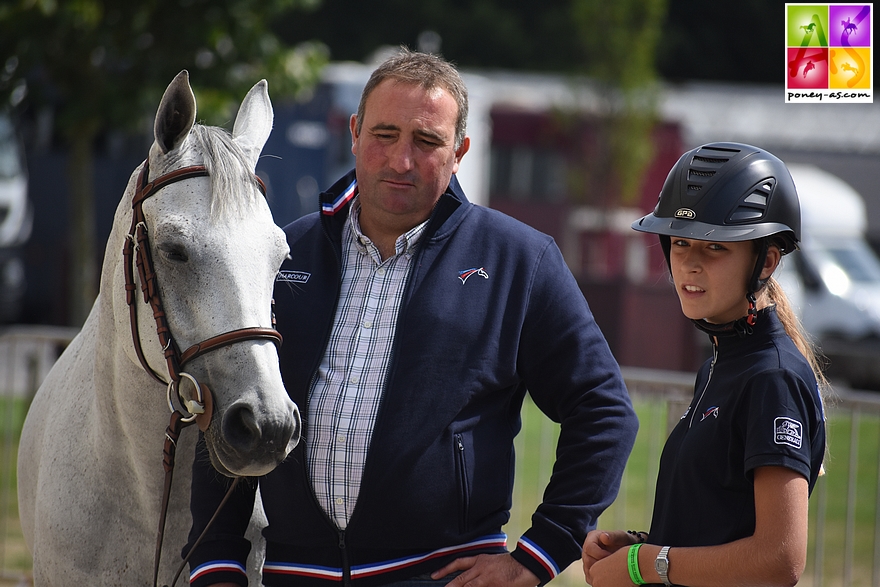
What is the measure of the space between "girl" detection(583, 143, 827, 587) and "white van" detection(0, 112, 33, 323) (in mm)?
12184

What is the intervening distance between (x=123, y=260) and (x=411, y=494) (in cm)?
91

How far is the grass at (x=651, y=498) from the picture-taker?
506 cm

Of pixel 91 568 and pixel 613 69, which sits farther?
pixel 613 69

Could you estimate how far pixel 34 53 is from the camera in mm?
6699

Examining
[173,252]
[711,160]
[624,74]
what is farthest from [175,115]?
[624,74]

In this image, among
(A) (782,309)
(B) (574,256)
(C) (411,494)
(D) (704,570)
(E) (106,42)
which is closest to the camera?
(D) (704,570)

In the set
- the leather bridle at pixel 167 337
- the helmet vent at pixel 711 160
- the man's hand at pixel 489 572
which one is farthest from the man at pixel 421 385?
the helmet vent at pixel 711 160

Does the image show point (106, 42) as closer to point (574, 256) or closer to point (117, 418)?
point (117, 418)

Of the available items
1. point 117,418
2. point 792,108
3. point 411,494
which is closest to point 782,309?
point 411,494

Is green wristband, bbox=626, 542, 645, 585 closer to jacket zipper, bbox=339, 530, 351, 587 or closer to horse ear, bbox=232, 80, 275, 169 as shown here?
jacket zipper, bbox=339, 530, 351, 587

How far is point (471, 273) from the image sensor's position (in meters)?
2.37

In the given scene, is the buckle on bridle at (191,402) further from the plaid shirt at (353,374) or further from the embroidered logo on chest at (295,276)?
the embroidered logo on chest at (295,276)

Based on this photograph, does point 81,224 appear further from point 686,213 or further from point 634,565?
point 634,565

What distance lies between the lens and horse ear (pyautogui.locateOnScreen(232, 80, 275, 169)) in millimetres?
2469
